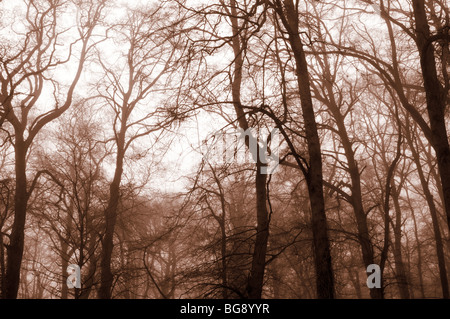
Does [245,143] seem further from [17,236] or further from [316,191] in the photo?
[17,236]

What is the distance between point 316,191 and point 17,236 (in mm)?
9197

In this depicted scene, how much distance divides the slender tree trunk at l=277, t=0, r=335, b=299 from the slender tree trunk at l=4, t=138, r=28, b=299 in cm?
871

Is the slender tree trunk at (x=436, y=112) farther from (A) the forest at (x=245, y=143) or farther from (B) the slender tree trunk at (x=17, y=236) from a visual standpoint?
(B) the slender tree trunk at (x=17, y=236)

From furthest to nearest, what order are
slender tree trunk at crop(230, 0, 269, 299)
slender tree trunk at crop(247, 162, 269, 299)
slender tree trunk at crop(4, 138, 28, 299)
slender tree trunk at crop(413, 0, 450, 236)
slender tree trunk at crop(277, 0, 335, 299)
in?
1. slender tree trunk at crop(4, 138, 28, 299)
2. slender tree trunk at crop(413, 0, 450, 236)
3. slender tree trunk at crop(247, 162, 269, 299)
4. slender tree trunk at crop(230, 0, 269, 299)
5. slender tree trunk at crop(277, 0, 335, 299)

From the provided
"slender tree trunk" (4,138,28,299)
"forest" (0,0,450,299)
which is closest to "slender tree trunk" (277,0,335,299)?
"forest" (0,0,450,299)

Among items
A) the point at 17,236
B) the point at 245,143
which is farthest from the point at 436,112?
the point at 17,236

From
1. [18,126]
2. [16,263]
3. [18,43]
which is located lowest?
[16,263]

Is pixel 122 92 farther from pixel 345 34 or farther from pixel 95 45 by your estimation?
pixel 345 34

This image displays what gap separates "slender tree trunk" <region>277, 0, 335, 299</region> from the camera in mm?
3553

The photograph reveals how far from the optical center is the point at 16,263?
33.4ft

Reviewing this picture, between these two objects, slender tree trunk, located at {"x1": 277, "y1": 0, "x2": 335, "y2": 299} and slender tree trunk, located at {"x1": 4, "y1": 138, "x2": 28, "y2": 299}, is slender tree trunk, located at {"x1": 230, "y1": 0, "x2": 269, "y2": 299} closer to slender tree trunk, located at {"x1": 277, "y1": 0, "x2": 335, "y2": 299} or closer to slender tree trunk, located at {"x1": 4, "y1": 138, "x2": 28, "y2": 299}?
slender tree trunk, located at {"x1": 277, "y1": 0, "x2": 335, "y2": 299}
